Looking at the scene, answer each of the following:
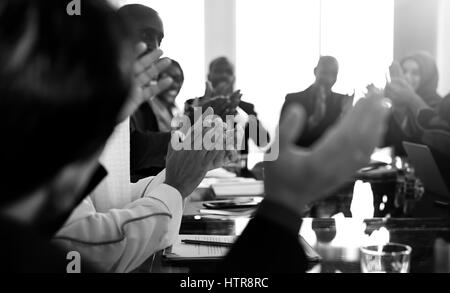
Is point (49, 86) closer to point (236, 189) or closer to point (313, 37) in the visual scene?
point (236, 189)

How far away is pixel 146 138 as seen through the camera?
103 cm

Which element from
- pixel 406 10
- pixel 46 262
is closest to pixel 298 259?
pixel 46 262

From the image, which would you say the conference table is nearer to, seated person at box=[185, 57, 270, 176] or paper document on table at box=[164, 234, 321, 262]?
paper document on table at box=[164, 234, 321, 262]

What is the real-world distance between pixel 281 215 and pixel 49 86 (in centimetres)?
16

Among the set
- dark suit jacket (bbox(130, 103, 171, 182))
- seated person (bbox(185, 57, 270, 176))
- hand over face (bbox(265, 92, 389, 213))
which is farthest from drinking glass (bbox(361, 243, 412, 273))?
seated person (bbox(185, 57, 270, 176))

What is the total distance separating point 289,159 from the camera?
0.98ft

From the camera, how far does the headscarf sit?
137cm

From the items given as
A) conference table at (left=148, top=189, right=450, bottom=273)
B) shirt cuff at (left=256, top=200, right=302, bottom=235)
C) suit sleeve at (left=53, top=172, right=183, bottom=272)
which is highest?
shirt cuff at (left=256, top=200, right=302, bottom=235)

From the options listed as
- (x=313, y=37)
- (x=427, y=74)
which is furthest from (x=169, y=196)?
(x=427, y=74)

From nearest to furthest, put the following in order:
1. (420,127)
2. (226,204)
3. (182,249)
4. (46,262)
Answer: (46,262), (182,249), (226,204), (420,127)

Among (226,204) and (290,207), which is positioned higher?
(290,207)

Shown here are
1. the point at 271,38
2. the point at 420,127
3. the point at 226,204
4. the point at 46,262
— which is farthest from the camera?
the point at 271,38

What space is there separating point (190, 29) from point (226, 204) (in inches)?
26.6
